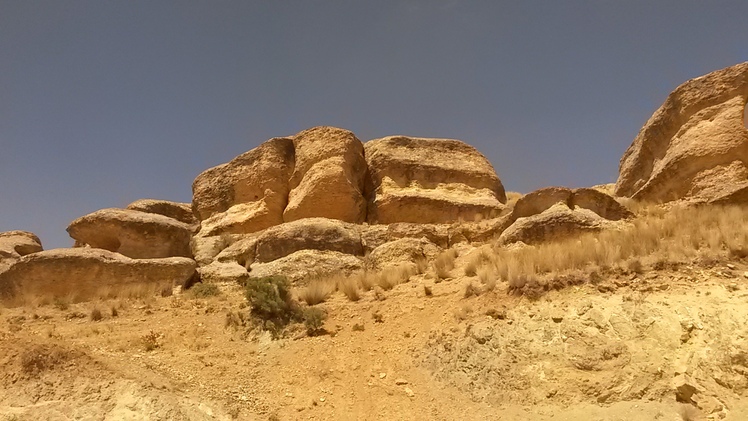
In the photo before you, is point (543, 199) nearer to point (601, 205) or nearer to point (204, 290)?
point (601, 205)

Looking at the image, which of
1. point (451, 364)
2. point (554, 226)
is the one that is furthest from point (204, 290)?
point (554, 226)

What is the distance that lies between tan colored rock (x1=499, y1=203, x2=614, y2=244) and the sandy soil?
3.98 m

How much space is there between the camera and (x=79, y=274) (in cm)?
1582

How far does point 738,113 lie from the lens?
15.5 m

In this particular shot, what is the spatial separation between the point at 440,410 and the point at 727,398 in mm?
3824

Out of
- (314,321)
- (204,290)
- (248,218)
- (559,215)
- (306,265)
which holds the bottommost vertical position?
(314,321)

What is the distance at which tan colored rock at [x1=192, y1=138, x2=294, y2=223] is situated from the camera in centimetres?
2133

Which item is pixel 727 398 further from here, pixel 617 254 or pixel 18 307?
pixel 18 307

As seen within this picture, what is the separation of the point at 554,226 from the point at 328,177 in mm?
8139

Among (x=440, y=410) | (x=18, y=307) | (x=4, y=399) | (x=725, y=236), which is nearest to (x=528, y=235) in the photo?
(x=725, y=236)

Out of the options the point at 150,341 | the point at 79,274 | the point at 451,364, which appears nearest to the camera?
the point at 451,364

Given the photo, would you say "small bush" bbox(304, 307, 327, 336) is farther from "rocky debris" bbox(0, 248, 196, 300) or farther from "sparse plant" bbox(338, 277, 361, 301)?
"rocky debris" bbox(0, 248, 196, 300)

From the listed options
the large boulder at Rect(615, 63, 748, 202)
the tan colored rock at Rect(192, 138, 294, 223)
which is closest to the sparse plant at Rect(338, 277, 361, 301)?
the tan colored rock at Rect(192, 138, 294, 223)

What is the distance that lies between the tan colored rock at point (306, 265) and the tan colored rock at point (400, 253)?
0.45m
